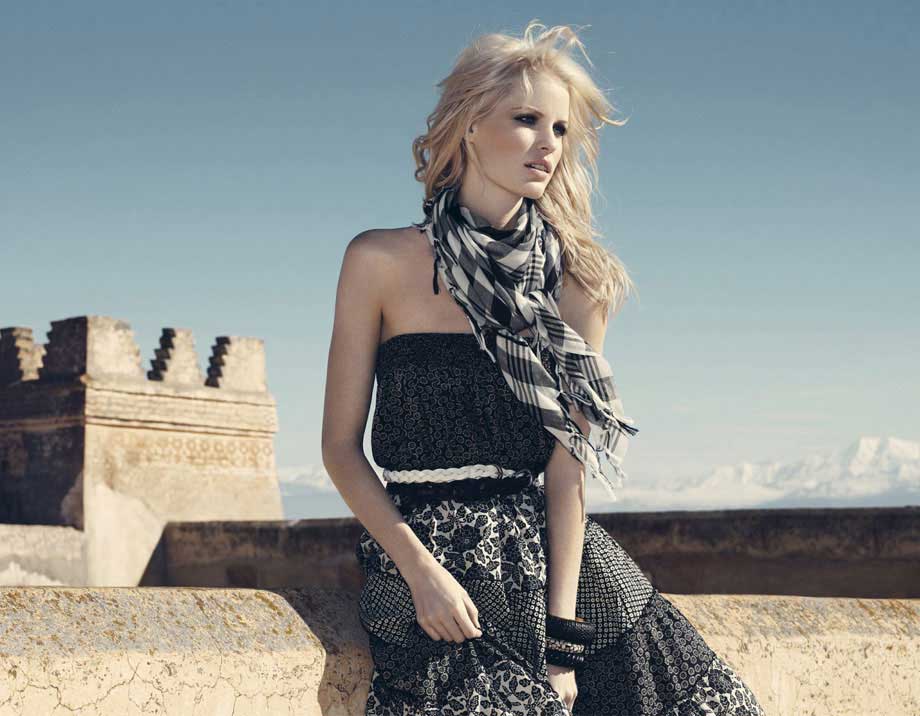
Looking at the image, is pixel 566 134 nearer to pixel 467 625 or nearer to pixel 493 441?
pixel 493 441

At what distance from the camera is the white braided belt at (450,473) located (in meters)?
Answer: 2.64

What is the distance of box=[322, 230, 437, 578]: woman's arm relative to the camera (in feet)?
8.60

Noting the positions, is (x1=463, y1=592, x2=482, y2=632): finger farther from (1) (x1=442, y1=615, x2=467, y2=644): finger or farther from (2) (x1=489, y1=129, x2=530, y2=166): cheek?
(2) (x1=489, y1=129, x2=530, y2=166): cheek

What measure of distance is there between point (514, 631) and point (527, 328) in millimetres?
618

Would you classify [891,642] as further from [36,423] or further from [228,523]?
[36,423]

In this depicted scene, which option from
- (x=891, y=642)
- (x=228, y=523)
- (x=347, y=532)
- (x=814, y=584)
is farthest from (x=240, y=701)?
(x=228, y=523)

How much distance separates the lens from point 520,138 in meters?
2.76

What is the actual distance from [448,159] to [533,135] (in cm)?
20

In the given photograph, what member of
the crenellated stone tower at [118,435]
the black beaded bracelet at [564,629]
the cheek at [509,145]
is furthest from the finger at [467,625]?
the crenellated stone tower at [118,435]

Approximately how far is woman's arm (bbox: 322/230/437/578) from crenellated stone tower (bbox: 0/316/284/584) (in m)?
14.4

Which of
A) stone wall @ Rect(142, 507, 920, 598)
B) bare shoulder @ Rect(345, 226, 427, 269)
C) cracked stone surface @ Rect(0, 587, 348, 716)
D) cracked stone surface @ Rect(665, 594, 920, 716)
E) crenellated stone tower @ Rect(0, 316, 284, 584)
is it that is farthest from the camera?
crenellated stone tower @ Rect(0, 316, 284, 584)

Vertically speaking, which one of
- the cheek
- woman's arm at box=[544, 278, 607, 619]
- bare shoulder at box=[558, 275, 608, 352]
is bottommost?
woman's arm at box=[544, 278, 607, 619]

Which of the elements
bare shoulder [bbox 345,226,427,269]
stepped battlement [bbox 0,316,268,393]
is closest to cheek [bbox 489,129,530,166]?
bare shoulder [bbox 345,226,427,269]

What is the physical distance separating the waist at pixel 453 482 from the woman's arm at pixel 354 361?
3.2 inches
